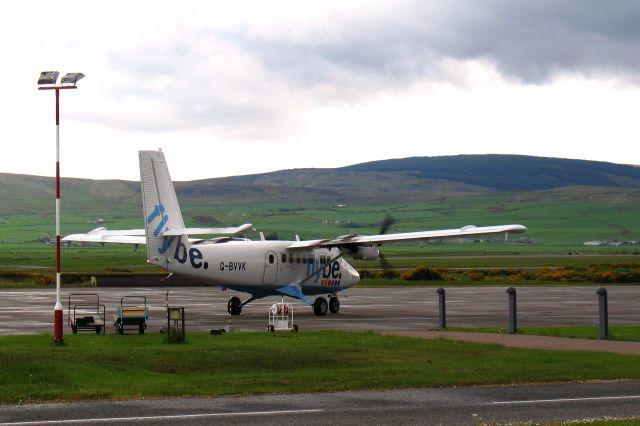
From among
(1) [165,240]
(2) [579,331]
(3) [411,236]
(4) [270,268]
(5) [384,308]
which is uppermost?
(3) [411,236]

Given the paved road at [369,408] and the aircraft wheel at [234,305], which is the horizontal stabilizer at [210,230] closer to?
the aircraft wheel at [234,305]

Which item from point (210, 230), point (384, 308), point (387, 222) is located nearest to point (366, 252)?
point (387, 222)

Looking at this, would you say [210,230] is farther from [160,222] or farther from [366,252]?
[366,252]

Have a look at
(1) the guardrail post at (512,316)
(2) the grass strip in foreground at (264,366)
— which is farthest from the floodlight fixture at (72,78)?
(1) the guardrail post at (512,316)

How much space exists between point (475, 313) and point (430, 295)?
16385 mm

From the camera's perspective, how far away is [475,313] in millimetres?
47188

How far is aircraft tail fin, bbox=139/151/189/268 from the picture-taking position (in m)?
42.3

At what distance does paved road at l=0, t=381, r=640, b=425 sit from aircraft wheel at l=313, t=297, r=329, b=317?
91.0 feet

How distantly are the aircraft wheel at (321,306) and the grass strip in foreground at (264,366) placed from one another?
57.5 ft

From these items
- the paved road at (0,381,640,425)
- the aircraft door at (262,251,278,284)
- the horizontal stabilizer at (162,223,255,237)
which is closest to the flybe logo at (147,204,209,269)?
the horizontal stabilizer at (162,223,255,237)

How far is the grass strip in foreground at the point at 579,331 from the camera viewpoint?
32531 mm

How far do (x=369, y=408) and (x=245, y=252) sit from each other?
2927cm

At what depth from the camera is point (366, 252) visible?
4875cm

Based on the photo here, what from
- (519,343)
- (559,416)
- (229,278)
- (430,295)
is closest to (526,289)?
(430,295)
